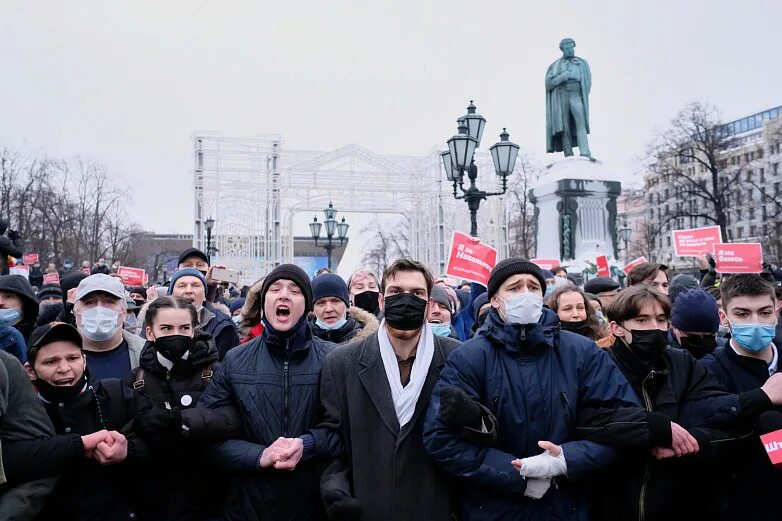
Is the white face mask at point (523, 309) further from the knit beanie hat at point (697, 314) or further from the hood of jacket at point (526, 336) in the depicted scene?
the knit beanie hat at point (697, 314)

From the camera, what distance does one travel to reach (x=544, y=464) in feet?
9.48

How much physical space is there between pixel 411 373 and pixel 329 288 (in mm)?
1719

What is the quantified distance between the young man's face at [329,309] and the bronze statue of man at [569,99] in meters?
12.3

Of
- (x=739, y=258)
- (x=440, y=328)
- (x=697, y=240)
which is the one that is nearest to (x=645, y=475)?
(x=440, y=328)

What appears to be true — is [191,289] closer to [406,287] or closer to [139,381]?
[139,381]

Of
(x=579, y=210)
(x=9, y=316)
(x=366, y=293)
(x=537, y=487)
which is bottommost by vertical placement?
(x=537, y=487)

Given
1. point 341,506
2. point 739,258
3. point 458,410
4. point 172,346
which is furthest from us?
point 739,258

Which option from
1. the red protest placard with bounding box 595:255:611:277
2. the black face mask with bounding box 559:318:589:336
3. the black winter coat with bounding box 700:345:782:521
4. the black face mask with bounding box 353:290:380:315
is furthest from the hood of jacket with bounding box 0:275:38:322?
the red protest placard with bounding box 595:255:611:277

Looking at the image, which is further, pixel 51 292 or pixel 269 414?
pixel 51 292

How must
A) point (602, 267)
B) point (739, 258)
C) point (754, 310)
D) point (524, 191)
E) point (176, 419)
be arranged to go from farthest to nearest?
point (524, 191) → point (602, 267) → point (739, 258) → point (754, 310) → point (176, 419)

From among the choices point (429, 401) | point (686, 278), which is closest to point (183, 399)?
point (429, 401)

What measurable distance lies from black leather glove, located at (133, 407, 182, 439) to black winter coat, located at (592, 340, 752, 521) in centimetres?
213

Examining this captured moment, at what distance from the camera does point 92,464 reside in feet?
10.9

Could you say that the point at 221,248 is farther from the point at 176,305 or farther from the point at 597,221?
the point at 176,305
